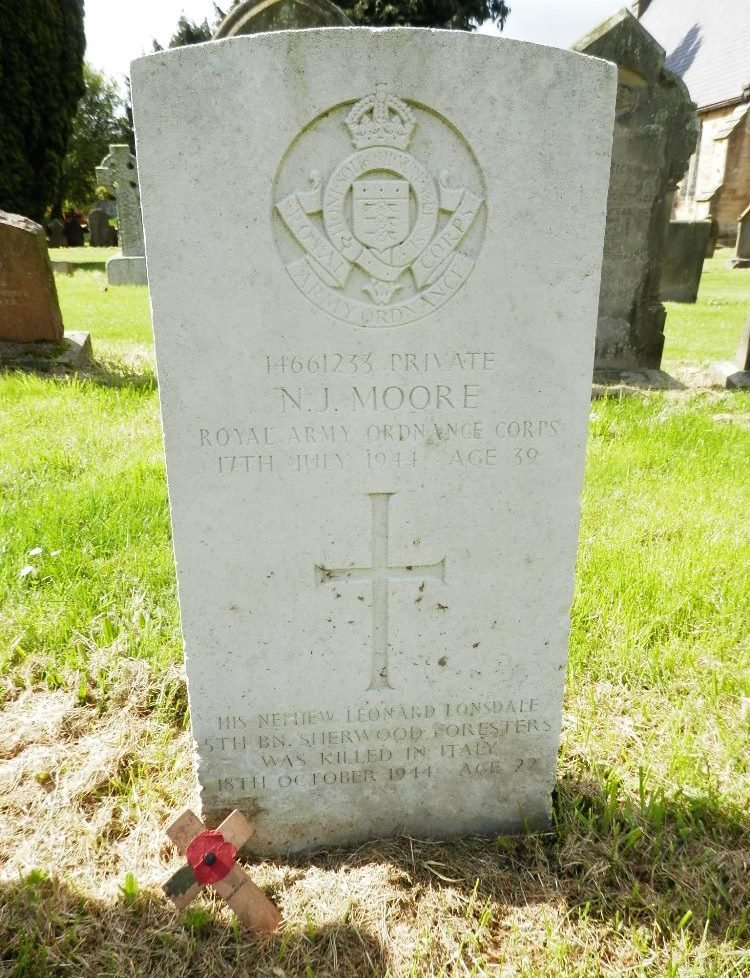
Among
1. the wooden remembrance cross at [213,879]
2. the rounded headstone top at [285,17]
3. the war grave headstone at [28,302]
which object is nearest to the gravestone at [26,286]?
the war grave headstone at [28,302]

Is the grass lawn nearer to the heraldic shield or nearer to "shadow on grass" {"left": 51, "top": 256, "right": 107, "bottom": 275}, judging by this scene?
the heraldic shield

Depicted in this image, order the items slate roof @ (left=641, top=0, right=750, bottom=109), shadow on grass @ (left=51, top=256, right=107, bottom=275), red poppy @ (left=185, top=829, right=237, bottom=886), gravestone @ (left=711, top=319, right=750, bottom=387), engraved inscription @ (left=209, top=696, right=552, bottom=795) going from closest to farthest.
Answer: red poppy @ (left=185, top=829, right=237, bottom=886), engraved inscription @ (left=209, top=696, right=552, bottom=795), gravestone @ (left=711, top=319, right=750, bottom=387), shadow on grass @ (left=51, top=256, right=107, bottom=275), slate roof @ (left=641, top=0, right=750, bottom=109)

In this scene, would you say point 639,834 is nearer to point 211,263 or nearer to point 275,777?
point 275,777

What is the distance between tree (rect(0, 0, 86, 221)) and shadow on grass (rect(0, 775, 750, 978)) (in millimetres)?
17421

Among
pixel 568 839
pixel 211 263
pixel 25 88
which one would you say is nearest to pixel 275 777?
pixel 568 839

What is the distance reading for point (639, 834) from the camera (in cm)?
196

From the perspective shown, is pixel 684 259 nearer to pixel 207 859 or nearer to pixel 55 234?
pixel 207 859

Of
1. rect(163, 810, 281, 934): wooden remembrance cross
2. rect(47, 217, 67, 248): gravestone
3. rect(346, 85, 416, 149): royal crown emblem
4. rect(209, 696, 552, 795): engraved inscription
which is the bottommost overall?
rect(163, 810, 281, 934): wooden remembrance cross

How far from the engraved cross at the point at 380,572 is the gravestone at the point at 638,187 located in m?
5.25

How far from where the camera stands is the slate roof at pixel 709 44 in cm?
2611

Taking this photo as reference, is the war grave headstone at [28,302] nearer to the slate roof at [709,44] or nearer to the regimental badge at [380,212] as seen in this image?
the regimental badge at [380,212]

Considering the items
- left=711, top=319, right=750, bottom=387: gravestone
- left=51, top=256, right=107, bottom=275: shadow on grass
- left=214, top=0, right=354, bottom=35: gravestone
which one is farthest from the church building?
left=214, top=0, right=354, bottom=35: gravestone

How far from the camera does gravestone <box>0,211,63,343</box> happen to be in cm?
612

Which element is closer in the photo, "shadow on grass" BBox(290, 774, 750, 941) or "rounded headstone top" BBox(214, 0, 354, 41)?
"shadow on grass" BBox(290, 774, 750, 941)
